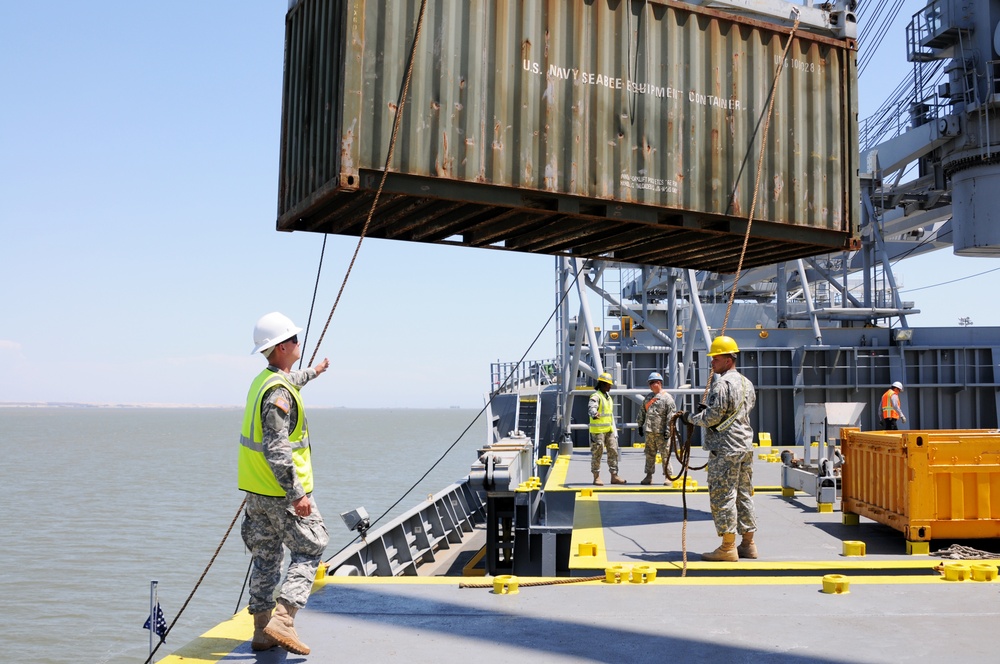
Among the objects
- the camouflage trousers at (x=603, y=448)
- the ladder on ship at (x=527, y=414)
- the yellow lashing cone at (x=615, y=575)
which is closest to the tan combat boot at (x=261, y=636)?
the yellow lashing cone at (x=615, y=575)

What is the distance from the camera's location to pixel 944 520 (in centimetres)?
744

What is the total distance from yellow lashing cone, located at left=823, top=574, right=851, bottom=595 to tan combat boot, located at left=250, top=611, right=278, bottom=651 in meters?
3.77

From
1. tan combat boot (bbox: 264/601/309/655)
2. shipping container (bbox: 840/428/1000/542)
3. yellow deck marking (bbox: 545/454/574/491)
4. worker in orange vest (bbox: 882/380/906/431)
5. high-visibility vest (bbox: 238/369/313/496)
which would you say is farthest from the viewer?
worker in orange vest (bbox: 882/380/906/431)

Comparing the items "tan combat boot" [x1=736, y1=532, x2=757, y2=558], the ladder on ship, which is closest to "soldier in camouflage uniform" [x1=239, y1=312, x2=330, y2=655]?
"tan combat boot" [x1=736, y1=532, x2=757, y2=558]

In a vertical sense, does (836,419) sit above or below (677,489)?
above

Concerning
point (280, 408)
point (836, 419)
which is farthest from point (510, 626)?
point (836, 419)

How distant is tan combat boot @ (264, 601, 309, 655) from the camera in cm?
438

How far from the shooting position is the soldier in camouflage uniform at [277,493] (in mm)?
4453

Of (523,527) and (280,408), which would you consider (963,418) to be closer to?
(523,527)

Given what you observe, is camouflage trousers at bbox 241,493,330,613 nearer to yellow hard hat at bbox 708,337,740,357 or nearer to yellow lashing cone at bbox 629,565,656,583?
yellow lashing cone at bbox 629,565,656,583

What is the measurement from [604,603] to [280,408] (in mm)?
2652

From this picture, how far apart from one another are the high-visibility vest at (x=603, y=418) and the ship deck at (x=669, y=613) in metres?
4.79

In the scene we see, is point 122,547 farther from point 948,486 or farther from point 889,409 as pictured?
point 948,486

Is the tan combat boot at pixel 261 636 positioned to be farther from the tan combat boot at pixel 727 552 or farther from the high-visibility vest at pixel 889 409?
the high-visibility vest at pixel 889 409
